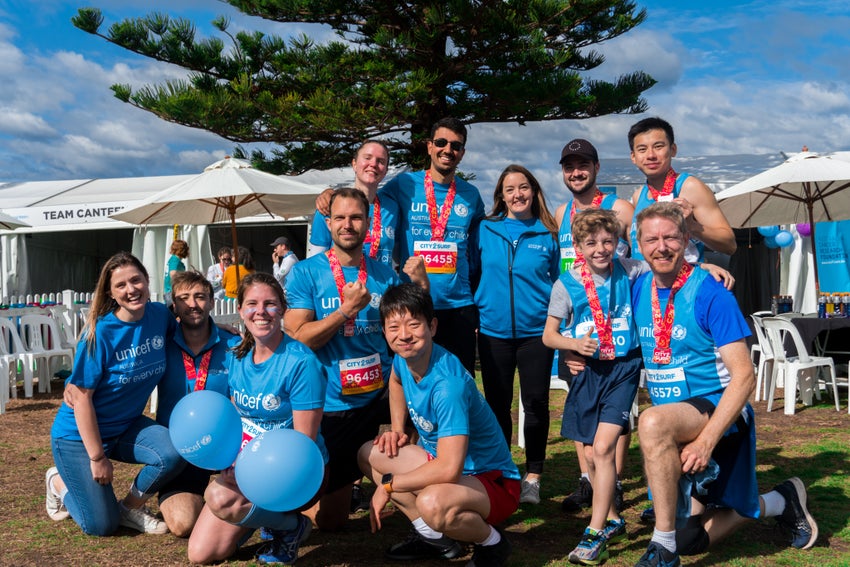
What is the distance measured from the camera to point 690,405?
9.72ft

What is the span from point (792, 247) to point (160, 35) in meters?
10.1

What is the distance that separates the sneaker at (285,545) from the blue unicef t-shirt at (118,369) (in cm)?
98

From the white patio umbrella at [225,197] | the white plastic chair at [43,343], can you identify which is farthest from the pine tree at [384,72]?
the white plastic chair at [43,343]

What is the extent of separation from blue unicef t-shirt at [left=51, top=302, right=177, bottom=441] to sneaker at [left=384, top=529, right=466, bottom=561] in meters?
1.43

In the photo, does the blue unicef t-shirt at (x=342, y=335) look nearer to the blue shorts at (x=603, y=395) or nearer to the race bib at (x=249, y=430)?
the race bib at (x=249, y=430)

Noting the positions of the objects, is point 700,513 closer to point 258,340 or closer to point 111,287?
point 258,340

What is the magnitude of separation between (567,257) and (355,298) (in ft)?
4.13

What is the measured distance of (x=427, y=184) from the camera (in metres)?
3.93

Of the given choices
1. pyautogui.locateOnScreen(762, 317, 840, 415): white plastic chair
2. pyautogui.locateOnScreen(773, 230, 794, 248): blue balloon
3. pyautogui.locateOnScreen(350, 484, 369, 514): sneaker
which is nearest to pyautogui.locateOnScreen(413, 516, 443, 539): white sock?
pyautogui.locateOnScreen(350, 484, 369, 514): sneaker

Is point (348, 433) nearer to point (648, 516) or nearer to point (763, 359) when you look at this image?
point (648, 516)

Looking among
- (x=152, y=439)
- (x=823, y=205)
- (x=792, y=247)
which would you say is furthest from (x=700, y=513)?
(x=792, y=247)

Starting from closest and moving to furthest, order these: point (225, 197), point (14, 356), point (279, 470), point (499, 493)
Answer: point (279, 470), point (499, 493), point (14, 356), point (225, 197)

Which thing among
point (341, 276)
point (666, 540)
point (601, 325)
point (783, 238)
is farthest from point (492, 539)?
point (783, 238)

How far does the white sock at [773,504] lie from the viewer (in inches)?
132
